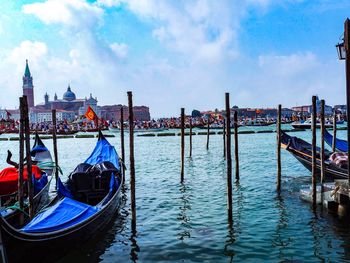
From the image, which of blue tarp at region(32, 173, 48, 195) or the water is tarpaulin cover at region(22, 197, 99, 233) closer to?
the water

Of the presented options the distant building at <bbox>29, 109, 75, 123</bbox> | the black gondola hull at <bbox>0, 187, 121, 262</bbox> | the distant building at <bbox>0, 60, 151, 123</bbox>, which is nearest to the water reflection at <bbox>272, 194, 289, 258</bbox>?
the black gondola hull at <bbox>0, 187, 121, 262</bbox>

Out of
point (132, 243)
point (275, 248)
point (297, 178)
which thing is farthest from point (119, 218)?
point (297, 178)

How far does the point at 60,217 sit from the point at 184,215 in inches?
131

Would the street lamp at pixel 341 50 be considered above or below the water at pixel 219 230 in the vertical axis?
above

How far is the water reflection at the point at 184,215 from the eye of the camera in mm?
7497

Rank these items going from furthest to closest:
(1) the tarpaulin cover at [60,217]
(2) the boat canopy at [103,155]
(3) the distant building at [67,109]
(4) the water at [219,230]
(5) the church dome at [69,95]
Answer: (5) the church dome at [69,95] → (3) the distant building at [67,109] → (2) the boat canopy at [103,155] → (4) the water at [219,230] → (1) the tarpaulin cover at [60,217]

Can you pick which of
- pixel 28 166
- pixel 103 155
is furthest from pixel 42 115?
pixel 28 166

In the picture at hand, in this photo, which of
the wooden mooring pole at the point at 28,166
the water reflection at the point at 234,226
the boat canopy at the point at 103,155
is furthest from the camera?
the boat canopy at the point at 103,155

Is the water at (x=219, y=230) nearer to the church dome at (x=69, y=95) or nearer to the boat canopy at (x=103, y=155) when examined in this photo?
the boat canopy at (x=103, y=155)

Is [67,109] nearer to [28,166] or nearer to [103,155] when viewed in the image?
[103,155]

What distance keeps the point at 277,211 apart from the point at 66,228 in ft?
15.7

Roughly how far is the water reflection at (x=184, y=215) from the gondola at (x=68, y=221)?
1425 mm

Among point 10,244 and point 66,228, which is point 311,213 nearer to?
point 66,228

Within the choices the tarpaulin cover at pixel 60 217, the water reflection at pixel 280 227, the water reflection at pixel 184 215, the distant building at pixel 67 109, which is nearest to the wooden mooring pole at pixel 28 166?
the tarpaulin cover at pixel 60 217
